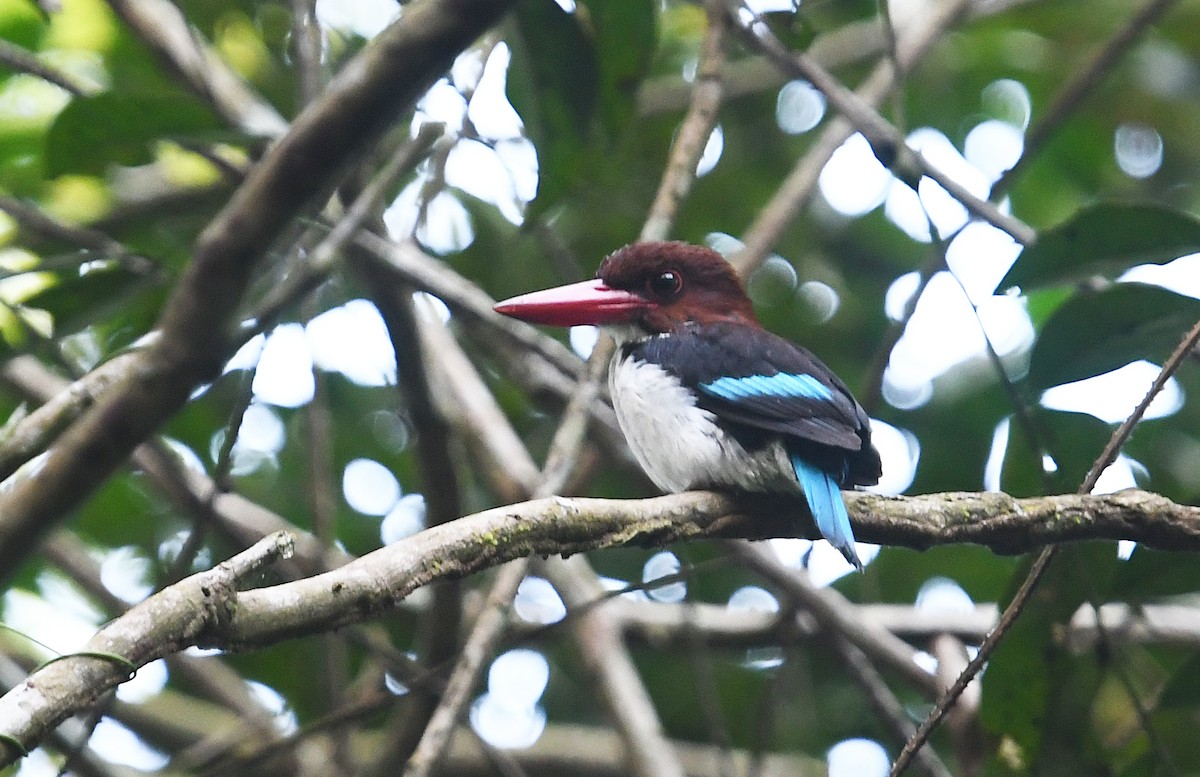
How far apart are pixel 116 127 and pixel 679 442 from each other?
1413 millimetres

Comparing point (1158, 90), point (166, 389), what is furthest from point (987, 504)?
point (1158, 90)

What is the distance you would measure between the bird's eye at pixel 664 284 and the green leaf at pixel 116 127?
1164mm

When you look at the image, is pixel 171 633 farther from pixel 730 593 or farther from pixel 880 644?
pixel 730 593

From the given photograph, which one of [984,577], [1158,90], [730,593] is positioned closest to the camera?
[984,577]

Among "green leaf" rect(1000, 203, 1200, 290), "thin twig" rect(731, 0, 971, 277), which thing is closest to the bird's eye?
"thin twig" rect(731, 0, 971, 277)

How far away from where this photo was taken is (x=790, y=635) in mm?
3572

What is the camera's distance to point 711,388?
2926mm

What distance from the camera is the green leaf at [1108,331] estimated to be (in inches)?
106

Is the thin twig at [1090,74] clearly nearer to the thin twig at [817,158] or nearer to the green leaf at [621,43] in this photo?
the thin twig at [817,158]

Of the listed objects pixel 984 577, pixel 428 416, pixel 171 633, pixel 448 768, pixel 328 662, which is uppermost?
pixel 171 633

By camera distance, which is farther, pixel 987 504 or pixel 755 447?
pixel 755 447

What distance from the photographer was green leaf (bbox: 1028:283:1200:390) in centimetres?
268

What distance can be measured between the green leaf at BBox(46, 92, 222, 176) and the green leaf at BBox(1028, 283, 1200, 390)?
5.96 ft

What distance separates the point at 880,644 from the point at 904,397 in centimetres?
109
